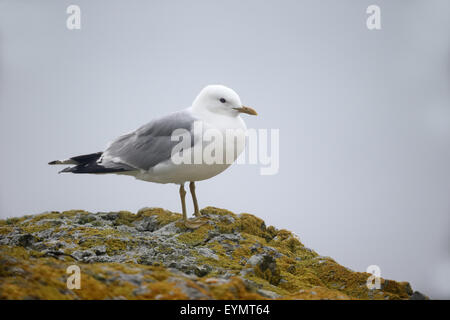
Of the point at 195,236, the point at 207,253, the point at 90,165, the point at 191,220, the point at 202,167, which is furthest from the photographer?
the point at 90,165

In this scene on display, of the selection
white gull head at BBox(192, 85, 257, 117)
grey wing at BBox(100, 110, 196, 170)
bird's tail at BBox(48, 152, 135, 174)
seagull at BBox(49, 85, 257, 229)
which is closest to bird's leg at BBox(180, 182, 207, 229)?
seagull at BBox(49, 85, 257, 229)

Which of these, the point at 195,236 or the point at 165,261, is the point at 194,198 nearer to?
the point at 195,236

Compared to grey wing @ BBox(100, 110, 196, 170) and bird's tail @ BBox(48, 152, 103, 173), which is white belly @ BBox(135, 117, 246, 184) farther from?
bird's tail @ BBox(48, 152, 103, 173)

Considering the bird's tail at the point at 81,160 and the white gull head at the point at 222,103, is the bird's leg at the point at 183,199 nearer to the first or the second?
the white gull head at the point at 222,103

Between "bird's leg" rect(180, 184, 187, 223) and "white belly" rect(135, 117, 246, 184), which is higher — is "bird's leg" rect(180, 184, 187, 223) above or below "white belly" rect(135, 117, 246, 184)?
below

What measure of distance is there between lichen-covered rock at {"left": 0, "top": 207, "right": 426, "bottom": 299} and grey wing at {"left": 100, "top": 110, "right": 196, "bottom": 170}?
1061mm

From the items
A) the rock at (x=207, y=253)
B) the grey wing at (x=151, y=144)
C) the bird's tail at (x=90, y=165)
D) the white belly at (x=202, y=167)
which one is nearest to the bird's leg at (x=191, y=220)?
the white belly at (x=202, y=167)

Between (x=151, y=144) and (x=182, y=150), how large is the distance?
2.70 ft

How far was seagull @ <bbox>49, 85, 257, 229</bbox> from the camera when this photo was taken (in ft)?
24.0

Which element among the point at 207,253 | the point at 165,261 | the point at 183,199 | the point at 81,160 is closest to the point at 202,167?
the point at 183,199

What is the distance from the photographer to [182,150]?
23.8 ft
